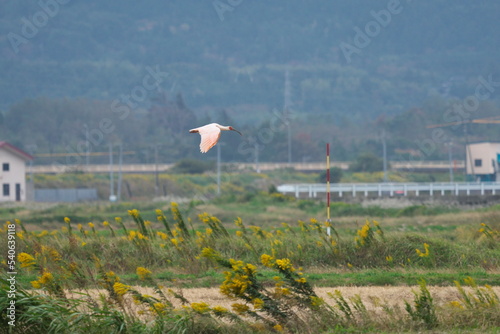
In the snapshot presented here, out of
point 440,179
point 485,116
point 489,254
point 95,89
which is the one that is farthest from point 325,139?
point 489,254

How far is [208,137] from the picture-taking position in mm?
11531

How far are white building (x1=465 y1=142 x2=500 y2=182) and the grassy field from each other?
4001 cm

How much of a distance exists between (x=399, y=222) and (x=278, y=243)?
49.0 feet

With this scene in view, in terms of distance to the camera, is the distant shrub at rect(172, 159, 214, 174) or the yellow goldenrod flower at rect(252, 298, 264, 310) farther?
the distant shrub at rect(172, 159, 214, 174)

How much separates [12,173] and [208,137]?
51.3 m

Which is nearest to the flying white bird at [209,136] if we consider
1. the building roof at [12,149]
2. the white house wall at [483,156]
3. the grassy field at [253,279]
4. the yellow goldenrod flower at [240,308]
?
the grassy field at [253,279]

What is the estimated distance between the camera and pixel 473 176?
227 ft

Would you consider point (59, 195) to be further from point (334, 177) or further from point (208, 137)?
point (208, 137)

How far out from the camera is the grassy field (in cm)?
1173

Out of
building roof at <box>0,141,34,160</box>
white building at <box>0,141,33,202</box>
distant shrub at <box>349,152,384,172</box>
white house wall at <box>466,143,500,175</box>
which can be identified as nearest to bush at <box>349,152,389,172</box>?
distant shrub at <box>349,152,384,172</box>

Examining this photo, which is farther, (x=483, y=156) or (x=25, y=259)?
(x=483, y=156)

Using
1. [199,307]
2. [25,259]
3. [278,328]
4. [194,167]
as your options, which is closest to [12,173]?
[194,167]

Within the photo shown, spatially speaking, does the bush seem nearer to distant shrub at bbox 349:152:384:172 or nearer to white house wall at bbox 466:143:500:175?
distant shrub at bbox 349:152:384:172

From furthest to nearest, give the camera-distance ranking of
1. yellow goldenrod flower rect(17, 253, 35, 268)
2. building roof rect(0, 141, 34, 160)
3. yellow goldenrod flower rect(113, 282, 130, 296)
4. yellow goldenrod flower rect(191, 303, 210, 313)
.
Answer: building roof rect(0, 141, 34, 160)
yellow goldenrod flower rect(17, 253, 35, 268)
yellow goldenrod flower rect(113, 282, 130, 296)
yellow goldenrod flower rect(191, 303, 210, 313)
